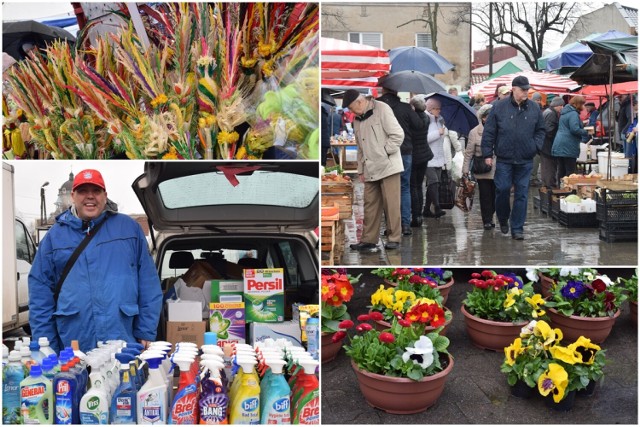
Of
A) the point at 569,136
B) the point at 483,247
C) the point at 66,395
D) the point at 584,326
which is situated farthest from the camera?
the point at 569,136

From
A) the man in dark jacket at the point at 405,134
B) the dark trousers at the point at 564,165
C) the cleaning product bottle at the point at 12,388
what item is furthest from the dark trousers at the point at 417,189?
the cleaning product bottle at the point at 12,388

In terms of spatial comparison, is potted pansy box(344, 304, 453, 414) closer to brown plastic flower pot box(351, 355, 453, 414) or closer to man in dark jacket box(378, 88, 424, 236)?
brown plastic flower pot box(351, 355, 453, 414)

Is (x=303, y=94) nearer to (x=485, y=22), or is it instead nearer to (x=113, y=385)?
(x=113, y=385)

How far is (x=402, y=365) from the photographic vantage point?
128 inches

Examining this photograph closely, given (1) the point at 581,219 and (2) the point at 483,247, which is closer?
(2) the point at 483,247

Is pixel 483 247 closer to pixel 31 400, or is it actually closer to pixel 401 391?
pixel 401 391

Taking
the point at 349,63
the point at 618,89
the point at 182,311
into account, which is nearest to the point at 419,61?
the point at 349,63

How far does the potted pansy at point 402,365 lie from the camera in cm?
322

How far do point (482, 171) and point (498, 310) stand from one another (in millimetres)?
2256

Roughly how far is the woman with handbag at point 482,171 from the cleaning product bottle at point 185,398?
12.5 feet

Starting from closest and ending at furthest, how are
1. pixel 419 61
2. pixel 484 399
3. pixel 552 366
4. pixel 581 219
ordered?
pixel 552 366 < pixel 484 399 < pixel 419 61 < pixel 581 219

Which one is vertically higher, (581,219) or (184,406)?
(581,219)

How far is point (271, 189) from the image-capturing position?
308cm

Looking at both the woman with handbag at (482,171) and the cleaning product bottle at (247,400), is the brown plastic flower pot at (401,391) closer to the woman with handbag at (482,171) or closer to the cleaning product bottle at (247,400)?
the cleaning product bottle at (247,400)
